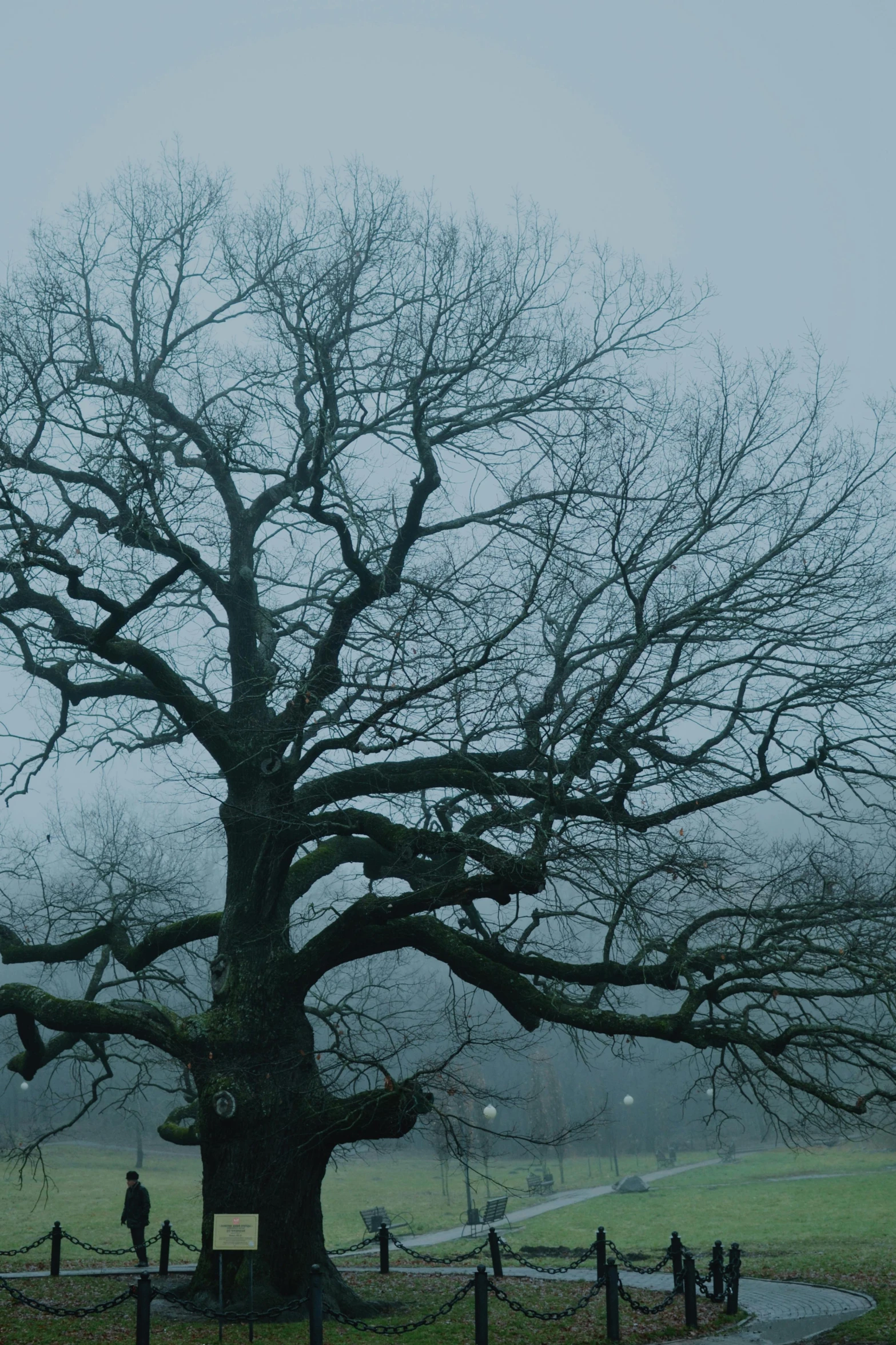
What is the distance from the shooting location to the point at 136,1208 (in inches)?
722

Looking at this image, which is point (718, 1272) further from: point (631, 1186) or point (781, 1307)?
point (631, 1186)

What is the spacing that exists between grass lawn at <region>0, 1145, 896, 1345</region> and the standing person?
2337mm

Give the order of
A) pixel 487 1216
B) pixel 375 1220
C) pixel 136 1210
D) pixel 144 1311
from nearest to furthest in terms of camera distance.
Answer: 1. pixel 144 1311
2. pixel 136 1210
3. pixel 375 1220
4. pixel 487 1216

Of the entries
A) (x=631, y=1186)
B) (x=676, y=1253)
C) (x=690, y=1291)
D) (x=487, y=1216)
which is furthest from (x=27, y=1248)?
(x=631, y=1186)

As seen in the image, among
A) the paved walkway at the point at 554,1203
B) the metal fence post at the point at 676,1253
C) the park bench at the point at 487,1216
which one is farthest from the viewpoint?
the paved walkway at the point at 554,1203

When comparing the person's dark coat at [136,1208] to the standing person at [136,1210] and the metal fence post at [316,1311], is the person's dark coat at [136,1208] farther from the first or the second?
the metal fence post at [316,1311]

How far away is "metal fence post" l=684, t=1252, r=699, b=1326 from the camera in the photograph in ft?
43.1

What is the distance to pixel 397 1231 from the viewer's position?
32.7 metres

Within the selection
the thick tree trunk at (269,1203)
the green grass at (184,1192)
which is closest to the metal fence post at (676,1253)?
the thick tree trunk at (269,1203)

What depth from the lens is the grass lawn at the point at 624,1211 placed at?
16.2 meters

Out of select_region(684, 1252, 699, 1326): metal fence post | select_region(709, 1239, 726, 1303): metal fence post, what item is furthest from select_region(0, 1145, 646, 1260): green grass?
select_region(684, 1252, 699, 1326): metal fence post

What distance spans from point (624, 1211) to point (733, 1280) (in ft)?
74.8

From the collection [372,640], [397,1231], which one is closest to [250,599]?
[372,640]

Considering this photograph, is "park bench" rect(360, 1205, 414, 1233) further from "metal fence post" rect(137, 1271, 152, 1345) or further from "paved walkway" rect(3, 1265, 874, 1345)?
"metal fence post" rect(137, 1271, 152, 1345)
